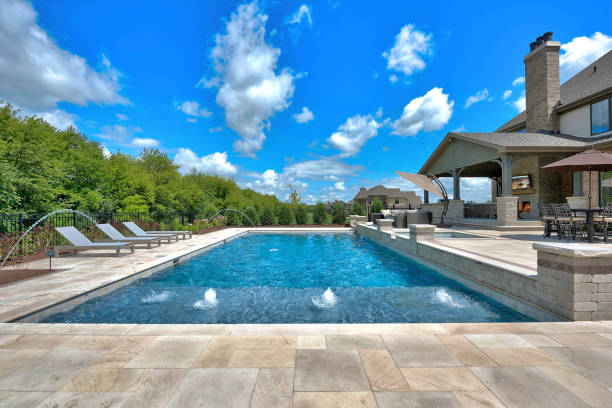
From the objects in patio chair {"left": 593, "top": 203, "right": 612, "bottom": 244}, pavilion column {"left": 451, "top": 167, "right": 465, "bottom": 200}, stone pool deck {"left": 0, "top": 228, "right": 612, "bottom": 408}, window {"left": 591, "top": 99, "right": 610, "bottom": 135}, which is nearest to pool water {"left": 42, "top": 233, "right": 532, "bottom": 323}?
stone pool deck {"left": 0, "top": 228, "right": 612, "bottom": 408}

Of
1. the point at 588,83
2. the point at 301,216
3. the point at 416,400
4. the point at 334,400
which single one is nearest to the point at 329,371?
the point at 334,400

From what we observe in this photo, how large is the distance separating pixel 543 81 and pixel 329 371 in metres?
21.6

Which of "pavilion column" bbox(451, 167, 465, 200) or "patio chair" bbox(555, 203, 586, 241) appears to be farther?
"pavilion column" bbox(451, 167, 465, 200)

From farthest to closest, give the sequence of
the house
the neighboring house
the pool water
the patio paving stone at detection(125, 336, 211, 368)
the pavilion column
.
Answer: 1. the neighboring house
2. the pavilion column
3. the house
4. the pool water
5. the patio paving stone at detection(125, 336, 211, 368)

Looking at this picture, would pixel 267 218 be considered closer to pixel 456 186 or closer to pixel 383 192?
pixel 456 186

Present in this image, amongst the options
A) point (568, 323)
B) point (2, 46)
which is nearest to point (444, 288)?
point (568, 323)

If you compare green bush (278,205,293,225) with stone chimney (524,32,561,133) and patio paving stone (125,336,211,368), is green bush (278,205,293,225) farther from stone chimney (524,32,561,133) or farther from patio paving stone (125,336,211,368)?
patio paving stone (125,336,211,368)

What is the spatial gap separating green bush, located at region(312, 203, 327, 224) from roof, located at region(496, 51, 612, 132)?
1668 centimetres

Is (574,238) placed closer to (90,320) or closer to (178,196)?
(90,320)

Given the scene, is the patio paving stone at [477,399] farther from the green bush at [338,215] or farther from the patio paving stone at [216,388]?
the green bush at [338,215]

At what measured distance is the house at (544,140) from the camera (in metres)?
12.4

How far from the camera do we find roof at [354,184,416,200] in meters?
52.8

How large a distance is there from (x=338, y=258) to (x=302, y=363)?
708 centimetres

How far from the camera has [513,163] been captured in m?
12.8
